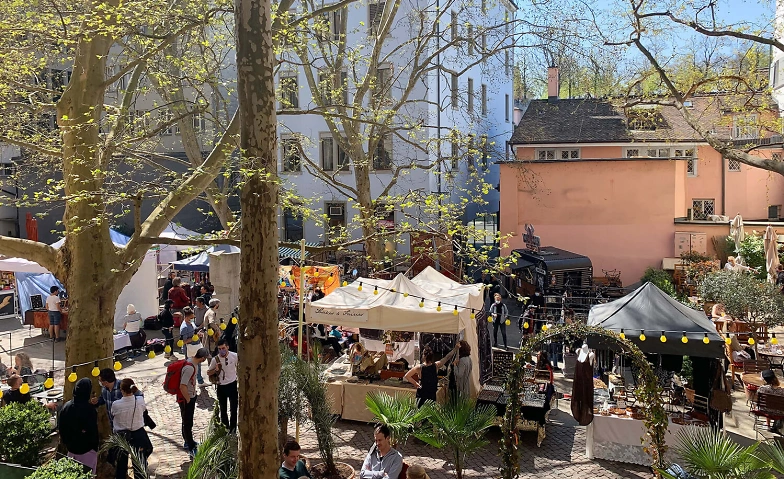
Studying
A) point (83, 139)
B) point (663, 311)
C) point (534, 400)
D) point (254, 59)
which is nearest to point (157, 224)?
point (83, 139)

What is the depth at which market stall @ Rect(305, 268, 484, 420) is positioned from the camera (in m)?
10.9

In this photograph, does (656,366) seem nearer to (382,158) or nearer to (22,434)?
(22,434)

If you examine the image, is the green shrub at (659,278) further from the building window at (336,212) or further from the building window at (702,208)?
the building window at (336,212)

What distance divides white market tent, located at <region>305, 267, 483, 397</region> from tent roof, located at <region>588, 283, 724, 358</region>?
2.23 meters

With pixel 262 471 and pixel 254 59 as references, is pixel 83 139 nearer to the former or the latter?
pixel 254 59

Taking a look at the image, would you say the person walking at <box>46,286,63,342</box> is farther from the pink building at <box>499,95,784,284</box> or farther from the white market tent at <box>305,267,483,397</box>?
the pink building at <box>499,95,784,284</box>

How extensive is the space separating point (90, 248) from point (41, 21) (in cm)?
325

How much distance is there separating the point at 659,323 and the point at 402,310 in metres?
4.19

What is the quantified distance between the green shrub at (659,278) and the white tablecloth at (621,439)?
1106 cm

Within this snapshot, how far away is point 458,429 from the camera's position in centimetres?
820

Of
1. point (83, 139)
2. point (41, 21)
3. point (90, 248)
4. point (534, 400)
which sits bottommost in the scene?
point (534, 400)

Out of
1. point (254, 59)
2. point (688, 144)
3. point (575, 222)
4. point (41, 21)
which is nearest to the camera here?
point (254, 59)

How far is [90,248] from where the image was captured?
9562 mm

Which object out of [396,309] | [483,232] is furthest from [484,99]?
[483,232]
